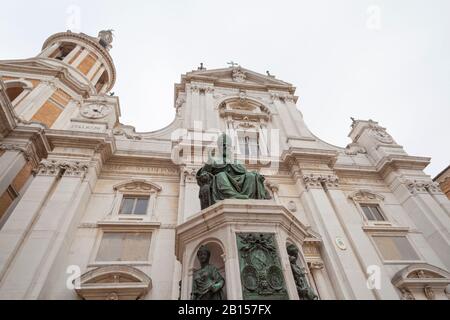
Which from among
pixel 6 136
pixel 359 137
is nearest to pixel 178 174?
pixel 6 136

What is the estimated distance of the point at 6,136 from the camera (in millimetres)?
12469

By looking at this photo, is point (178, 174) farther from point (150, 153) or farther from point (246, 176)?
point (246, 176)

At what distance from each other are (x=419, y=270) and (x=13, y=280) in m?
13.4

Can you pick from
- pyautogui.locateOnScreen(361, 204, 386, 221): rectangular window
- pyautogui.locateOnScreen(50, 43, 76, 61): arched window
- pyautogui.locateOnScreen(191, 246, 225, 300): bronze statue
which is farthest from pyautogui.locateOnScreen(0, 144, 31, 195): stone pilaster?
pyautogui.locateOnScreen(50, 43, 76, 61): arched window

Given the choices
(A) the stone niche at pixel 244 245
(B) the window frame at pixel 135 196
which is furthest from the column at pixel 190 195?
(A) the stone niche at pixel 244 245

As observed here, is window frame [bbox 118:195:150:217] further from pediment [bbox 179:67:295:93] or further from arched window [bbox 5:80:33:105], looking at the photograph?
arched window [bbox 5:80:33:105]

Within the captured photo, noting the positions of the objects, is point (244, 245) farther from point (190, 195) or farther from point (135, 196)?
point (135, 196)

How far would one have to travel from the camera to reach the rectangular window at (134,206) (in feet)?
36.9

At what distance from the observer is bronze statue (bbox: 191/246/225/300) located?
A: 4.30 meters

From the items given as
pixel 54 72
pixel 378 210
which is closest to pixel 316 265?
pixel 378 210

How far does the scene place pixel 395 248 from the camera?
36.7 feet

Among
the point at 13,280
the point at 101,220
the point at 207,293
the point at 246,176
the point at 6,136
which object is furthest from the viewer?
the point at 6,136

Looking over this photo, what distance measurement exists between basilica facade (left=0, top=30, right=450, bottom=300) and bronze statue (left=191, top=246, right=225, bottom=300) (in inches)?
1.2
